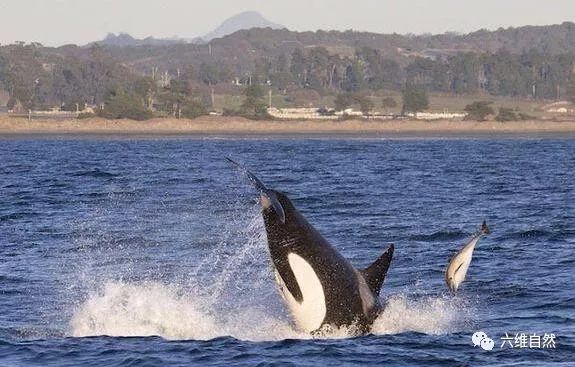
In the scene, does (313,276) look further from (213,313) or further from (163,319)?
(213,313)

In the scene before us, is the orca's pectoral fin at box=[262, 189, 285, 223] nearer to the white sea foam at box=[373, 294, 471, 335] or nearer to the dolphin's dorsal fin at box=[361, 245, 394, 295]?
the dolphin's dorsal fin at box=[361, 245, 394, 295]

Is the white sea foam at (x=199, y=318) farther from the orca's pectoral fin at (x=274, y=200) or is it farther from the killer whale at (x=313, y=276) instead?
the orca's pectoral fin at (x=274, y=200)

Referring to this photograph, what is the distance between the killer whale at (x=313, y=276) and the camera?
637 inches

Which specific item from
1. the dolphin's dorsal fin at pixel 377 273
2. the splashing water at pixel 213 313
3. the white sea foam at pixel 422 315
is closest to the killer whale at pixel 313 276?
the dolphin's dorsal fin at pixel 377 273

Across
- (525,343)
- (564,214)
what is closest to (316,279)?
(525,343)

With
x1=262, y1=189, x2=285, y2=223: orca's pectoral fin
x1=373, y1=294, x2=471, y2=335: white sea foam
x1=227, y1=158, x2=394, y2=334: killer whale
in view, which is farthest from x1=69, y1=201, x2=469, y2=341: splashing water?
x1=262, y1=189, x2=285, y2=223: orca's pectoral fin

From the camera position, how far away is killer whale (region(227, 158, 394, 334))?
53.1 ft

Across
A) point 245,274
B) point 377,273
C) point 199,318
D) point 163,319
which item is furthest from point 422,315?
point 245,274

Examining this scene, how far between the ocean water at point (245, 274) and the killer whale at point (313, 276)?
0.38 m

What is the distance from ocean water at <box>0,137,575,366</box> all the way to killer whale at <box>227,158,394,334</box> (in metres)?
0.38

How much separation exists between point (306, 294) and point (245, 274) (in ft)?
32.4

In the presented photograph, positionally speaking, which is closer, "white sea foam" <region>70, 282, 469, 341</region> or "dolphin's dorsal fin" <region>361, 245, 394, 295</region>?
"dolphin's dorsal fin" <region>361, 245, 394, 295</region>

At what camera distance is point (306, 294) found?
16.7 m

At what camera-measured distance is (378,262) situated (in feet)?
56.9
